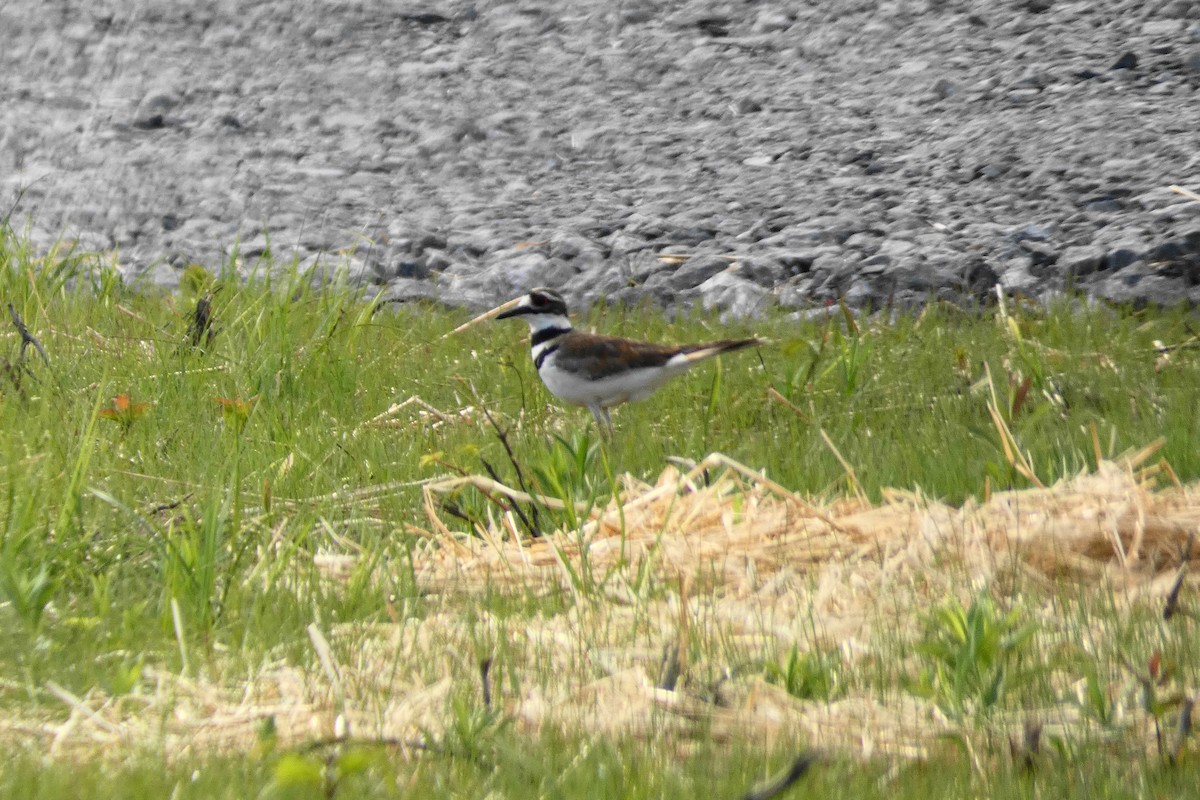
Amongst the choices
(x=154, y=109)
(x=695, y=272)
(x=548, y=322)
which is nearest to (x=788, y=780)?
(x=548, y=322)

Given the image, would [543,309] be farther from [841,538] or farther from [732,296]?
[841,538]

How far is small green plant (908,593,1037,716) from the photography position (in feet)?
9.48

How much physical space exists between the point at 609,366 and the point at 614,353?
112 mm

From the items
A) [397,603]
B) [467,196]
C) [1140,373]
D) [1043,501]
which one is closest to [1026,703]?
[1043,501]

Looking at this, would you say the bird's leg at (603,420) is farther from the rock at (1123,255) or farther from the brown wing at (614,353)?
the rock at (1123,255)

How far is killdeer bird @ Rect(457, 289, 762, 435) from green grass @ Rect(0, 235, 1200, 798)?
157 millimetres

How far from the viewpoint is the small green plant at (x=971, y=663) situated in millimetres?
2889

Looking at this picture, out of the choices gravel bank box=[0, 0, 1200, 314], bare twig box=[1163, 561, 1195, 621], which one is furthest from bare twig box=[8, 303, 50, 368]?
bare twig box=[1163, 561, 1195, 621]

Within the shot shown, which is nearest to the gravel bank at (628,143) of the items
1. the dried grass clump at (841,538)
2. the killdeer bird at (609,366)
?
the killdeer bird at (609,366)

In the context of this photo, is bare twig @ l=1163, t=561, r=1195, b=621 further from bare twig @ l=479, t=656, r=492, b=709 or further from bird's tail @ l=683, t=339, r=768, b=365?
bird's tail @ l=683, t=339, r=768, b=365

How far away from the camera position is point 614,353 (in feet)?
20.4

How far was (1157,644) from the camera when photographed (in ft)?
10.8

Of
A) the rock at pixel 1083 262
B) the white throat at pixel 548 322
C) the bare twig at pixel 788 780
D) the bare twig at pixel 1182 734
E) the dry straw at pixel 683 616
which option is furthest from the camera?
the rock at pixel 1083 262

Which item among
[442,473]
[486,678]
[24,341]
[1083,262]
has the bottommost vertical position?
[1083,262]
